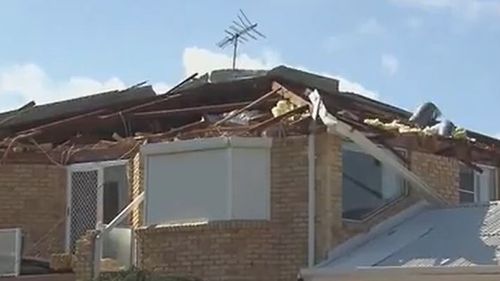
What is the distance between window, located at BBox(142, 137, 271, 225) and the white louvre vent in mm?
2176

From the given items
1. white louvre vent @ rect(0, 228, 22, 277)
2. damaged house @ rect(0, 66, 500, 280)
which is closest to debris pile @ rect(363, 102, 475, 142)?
damaged house @ rect(0, 66, 500, 280)

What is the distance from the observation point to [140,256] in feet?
50.6

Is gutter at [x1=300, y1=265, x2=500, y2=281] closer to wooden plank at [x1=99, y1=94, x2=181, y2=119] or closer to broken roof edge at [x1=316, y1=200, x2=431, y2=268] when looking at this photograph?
broken roof edge at [x1=316, y1=200, x2=431, y2=268]

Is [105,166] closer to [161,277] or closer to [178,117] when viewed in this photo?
[178,117]

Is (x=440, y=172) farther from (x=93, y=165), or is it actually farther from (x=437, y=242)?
(x=93, y=165)

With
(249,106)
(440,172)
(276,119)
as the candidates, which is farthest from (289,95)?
(440,172)

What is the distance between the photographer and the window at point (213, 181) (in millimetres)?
14758

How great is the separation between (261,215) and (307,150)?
1038 mm

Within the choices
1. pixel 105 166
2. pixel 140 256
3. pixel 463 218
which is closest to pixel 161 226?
pixel 140 256

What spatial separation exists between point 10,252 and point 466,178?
22.9 feet

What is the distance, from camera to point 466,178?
57.7 ft

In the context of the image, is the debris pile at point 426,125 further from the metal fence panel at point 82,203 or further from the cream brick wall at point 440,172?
the metal fence panel at point 82,203

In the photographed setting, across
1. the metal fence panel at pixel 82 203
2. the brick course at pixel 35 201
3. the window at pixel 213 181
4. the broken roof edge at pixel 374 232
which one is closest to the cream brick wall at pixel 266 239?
the window at pixel 213 181

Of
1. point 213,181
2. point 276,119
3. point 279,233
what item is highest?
point 276,119
